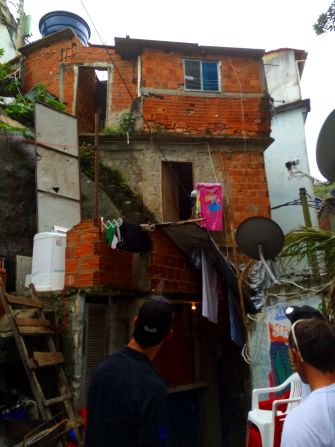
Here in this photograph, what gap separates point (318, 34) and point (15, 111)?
23.7ft

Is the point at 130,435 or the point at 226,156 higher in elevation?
the point at 226,156

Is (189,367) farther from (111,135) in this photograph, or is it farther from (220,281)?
(111,135)

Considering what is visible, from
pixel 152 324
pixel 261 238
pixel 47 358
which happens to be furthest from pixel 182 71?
pixel 152 324

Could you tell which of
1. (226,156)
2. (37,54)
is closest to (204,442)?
(226,156)

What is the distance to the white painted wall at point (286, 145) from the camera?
1295 cm

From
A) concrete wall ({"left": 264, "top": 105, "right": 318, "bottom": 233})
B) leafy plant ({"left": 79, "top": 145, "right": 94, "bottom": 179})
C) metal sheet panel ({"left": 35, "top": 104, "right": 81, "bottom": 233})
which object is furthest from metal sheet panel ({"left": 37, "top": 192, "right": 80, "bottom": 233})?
concrete wall ({"left": 264, "top": 105, "right": 318, "bottom": 233})

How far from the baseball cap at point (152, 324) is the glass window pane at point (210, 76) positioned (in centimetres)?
961

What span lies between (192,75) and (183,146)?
7.15ft

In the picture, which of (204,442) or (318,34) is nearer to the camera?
(318,34)

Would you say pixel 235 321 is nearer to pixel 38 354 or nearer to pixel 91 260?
pixel 91 260

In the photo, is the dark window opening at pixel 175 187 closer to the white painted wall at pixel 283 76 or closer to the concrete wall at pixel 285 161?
the concrete wall at pixel 285 161

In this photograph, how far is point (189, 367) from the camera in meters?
7.64

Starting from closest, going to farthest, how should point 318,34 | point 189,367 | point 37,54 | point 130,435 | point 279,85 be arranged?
1. point 130,435
2. point 318,34
3. point 189,367
4. point 37,54
5. point 279,85

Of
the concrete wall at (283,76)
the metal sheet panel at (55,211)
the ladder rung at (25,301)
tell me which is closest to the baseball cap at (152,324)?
the ladder rung at (25,301)
